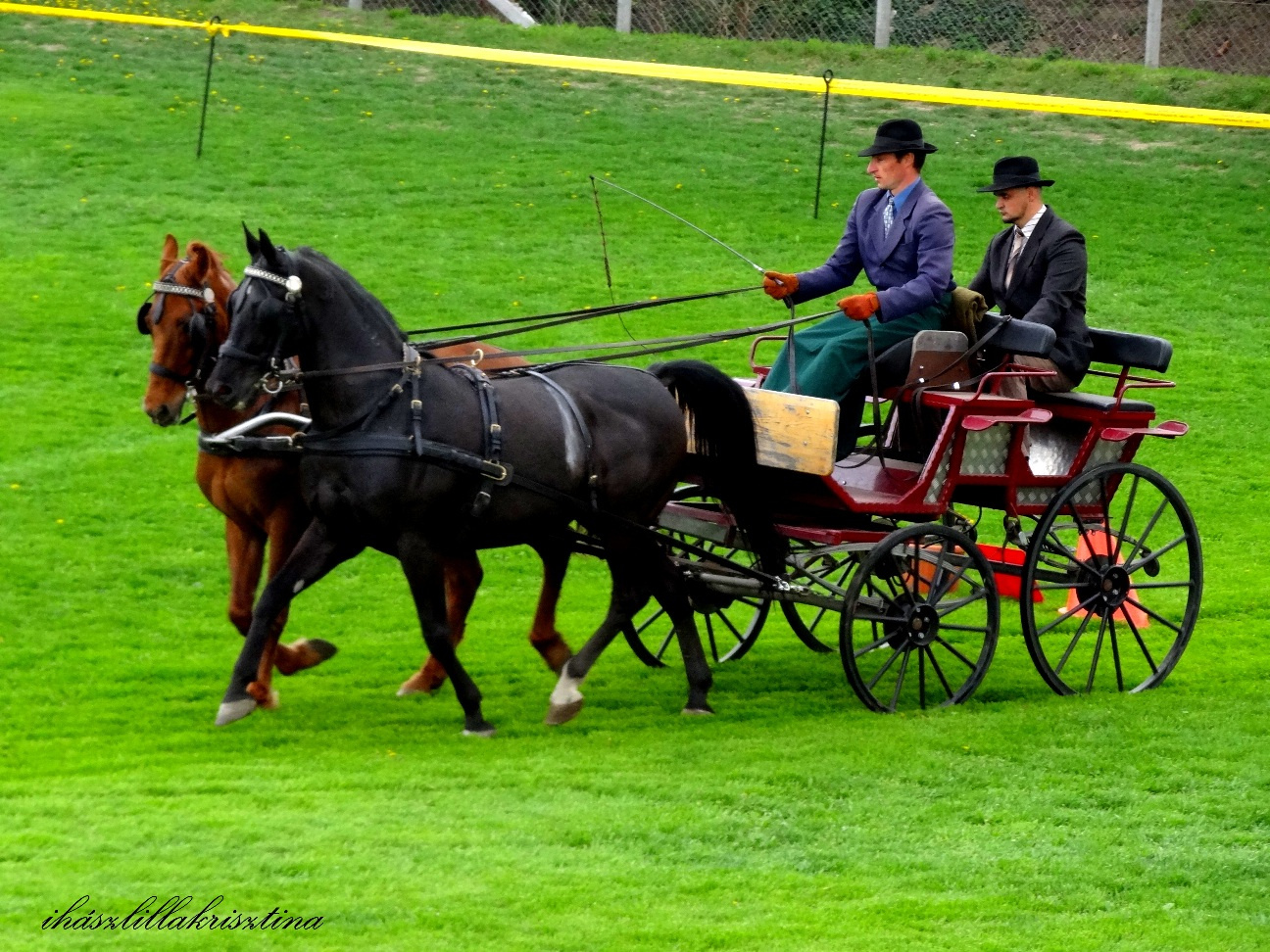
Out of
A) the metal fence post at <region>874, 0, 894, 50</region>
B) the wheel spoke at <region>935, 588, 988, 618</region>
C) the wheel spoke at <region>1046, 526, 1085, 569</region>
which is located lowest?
the wheel spoke at <region>935, 588, 988, 618</region>

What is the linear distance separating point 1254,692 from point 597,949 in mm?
4613

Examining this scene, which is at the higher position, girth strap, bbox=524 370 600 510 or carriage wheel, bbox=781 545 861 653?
girth strap, bbox=524 370 600 510

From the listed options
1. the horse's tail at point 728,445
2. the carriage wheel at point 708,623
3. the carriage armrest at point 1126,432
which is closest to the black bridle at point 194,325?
the horse's tail at point 728,445

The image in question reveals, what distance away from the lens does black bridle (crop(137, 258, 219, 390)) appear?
717 centimetres

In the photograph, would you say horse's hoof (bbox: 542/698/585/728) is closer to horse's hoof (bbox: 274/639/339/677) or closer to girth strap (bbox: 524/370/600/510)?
girth strap (bbox: 524/370/600/510)

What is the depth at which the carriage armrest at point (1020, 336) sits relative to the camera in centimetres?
770

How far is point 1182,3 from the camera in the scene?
2273 centimetres

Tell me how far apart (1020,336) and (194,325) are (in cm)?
356

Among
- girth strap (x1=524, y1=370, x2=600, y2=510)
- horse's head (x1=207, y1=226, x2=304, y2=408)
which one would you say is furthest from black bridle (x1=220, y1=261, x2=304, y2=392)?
girth strap (x1=524, y1=370, x2=600, y2=510)

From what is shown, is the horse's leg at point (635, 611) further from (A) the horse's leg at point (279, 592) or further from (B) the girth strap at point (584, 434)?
(A) the horse's leg at point (279, 592)

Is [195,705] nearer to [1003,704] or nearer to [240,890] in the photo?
[240,890]

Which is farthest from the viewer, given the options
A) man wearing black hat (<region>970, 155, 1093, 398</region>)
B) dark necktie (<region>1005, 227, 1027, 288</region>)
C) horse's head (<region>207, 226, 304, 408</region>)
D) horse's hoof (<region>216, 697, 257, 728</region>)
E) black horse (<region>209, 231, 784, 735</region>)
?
dark necktie (<region>1005, 227, 1027, 288</region>)

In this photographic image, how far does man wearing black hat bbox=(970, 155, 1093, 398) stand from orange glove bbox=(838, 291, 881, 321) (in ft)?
2.81

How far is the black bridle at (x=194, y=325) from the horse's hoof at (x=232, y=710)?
132 cm
